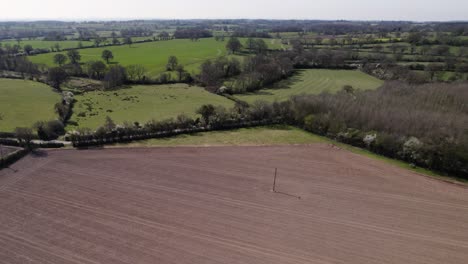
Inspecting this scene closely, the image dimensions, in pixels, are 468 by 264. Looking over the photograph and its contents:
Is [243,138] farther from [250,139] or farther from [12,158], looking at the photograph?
[12,158]

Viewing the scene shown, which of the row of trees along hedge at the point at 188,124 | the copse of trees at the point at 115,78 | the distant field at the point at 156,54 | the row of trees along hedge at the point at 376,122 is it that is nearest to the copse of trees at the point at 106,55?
the distant field at the point at 156,54

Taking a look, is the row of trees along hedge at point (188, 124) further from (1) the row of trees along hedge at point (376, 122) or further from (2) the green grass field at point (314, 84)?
(2) the green grass field at point (314, 84)

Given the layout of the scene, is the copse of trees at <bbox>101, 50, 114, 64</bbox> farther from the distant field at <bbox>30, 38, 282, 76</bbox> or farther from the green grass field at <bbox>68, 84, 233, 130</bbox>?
the green grass field at <bbox>68, 84, 233, 130</bbox>

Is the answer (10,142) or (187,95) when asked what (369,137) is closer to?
(187,95)

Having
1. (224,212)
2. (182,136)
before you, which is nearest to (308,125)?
(182,136)

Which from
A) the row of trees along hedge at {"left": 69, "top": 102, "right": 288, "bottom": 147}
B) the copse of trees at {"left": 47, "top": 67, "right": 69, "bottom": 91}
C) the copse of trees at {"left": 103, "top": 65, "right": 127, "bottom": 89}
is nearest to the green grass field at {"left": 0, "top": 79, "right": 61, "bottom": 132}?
the copse of trees at {"left": 47, "top": 67, "right": 69, "bottom": 91}

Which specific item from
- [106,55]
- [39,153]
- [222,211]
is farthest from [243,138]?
[106,55]
